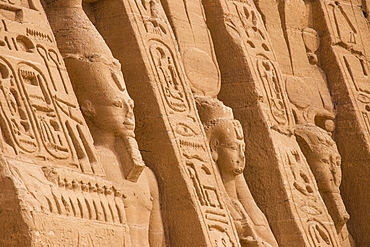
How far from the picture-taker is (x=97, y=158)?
7285mm

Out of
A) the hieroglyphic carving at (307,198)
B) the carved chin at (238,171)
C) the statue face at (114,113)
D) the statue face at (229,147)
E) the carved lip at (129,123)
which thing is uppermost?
the statue face at (114,113)

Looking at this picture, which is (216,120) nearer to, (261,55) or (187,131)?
(187,131)

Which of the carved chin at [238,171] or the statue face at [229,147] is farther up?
the statue face at [229,147]

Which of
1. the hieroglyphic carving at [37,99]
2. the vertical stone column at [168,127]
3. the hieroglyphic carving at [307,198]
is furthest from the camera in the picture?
the hieroglyphic carving at [307,198]

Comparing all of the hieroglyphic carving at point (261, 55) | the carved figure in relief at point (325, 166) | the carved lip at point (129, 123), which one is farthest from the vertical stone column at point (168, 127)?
Answer: the carved figure in relief at point (325, 166)

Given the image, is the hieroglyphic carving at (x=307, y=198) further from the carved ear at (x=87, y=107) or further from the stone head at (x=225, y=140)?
the carved ear at (x=87, y=107)

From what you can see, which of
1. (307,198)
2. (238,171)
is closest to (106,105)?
(238,171)

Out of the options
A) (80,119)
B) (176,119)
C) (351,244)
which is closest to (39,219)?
(80,119)

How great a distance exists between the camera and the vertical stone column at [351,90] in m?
10.8

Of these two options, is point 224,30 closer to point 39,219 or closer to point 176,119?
point 176,119

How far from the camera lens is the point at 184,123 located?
332 inches

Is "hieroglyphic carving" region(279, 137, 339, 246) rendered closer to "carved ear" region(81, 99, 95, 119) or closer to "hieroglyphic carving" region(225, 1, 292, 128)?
"hieroglyphic carving" region(225, 1, 292, 128)

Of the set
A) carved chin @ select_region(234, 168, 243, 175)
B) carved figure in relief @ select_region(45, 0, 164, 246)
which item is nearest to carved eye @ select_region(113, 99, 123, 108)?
carved figure in relief @ select_region(45, 0, 164, 246)

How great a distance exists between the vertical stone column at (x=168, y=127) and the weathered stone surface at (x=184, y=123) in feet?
0.04
